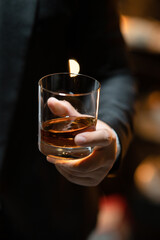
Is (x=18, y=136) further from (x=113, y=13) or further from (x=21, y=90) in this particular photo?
(x=113, y=13)

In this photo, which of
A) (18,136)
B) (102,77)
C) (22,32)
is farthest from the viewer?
(102,77)

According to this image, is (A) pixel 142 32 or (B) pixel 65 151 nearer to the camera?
(B) pixel 65 151

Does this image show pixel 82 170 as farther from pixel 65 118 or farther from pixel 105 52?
pixel 105 52

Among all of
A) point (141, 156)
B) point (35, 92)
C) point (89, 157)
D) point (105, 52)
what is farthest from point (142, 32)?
point (89, 157)

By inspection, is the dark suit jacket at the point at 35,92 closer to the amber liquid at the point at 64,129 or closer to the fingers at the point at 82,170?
the fingers at the point at 82,170

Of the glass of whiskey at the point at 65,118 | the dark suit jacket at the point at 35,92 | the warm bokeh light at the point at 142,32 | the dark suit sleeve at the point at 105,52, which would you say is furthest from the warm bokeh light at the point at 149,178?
the glass of whiskey at the point at 65,118

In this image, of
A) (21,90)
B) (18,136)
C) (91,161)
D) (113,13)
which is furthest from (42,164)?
(113,13)

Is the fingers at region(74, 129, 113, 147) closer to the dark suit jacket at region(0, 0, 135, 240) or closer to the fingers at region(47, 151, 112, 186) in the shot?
the fingers at region(47, 151, 112, 186)
